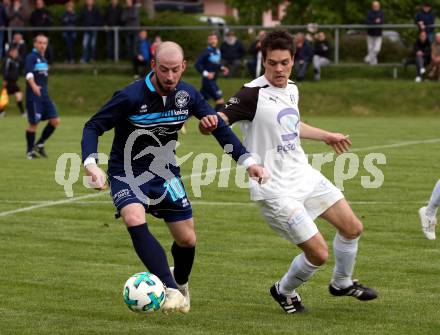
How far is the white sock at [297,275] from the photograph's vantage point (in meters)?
8.11

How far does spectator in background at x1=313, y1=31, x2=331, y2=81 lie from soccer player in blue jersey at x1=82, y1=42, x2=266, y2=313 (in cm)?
2545

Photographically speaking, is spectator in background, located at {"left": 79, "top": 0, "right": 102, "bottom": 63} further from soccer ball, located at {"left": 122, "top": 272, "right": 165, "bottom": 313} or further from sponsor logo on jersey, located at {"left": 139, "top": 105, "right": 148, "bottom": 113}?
soccer ball, located at {"left": 122, "top": 272, "right": 165, "bottom": 313}

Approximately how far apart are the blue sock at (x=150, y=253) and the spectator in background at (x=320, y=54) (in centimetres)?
2598

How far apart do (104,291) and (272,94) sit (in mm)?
2224

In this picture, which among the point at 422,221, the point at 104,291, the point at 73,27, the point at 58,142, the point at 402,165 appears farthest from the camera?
the point at 73,27

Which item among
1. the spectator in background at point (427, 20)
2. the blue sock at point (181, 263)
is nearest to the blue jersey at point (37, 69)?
the blue sock at point (181, 263)

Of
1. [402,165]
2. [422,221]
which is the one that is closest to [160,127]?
[422,221]

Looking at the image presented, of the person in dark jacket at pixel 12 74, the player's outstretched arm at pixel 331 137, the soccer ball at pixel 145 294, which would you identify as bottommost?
the person in dark jacket at pixel 12 74

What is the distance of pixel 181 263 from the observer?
8391mm

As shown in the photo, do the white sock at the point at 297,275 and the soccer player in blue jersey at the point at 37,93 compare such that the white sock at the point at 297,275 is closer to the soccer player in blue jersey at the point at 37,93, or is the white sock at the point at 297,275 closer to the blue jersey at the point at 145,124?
the blue jersey at the point at 145,124

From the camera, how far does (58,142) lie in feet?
77.4

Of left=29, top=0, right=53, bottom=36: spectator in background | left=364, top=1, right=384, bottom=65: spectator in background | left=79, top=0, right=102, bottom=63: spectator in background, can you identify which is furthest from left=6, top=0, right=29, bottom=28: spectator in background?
left=364, top=1, right=384, bottom=65: spectator in background

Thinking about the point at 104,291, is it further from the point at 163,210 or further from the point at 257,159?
the point at 257,159

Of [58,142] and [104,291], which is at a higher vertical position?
[104,291]
